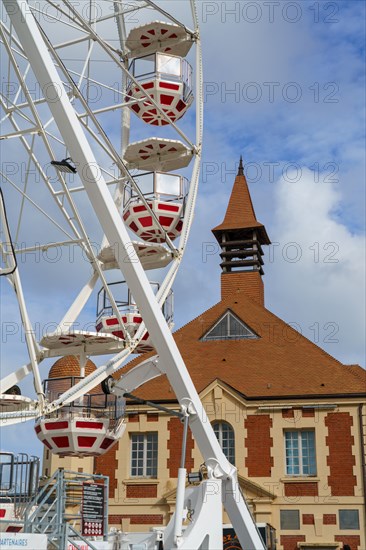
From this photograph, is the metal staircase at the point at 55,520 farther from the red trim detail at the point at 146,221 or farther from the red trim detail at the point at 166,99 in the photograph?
the red trim detail at the point at 166,99

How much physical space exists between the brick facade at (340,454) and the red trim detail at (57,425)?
16015 millimetres

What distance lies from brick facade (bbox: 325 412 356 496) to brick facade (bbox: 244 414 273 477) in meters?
2.38

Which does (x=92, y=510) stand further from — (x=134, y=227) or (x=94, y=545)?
(x=134, y=227)

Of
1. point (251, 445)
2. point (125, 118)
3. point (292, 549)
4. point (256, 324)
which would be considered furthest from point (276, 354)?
point (125, 118)

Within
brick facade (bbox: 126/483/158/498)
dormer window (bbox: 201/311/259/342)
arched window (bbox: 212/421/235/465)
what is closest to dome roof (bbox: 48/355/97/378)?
brick facade (bbox: 126/483/158/498)

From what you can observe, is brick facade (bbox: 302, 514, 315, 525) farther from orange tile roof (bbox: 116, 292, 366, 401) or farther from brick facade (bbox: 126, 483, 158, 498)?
brick facade (bbox: 126, 483, 158, 498)

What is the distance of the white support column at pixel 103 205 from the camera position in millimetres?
15680

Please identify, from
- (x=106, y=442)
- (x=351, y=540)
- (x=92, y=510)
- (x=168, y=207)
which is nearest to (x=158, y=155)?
(x=168, y=207)

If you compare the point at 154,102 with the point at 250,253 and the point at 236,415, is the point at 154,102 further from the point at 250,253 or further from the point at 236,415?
the point at 250,253

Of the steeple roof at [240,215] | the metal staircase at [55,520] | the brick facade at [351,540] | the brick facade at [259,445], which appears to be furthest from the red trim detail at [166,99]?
the steeple roof at [240,215]

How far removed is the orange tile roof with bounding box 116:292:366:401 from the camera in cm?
3584

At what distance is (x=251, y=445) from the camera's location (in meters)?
35.0

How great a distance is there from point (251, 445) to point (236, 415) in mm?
1358

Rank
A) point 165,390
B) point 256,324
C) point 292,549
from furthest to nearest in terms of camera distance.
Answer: point 256,324 → point 165,390 → point 292,549
